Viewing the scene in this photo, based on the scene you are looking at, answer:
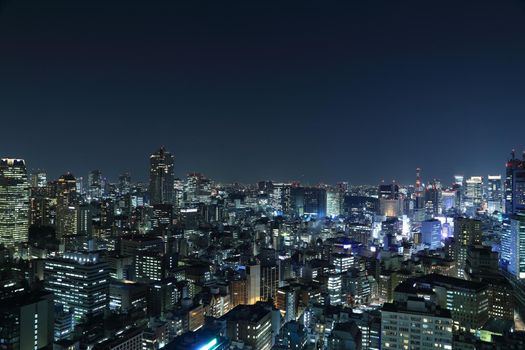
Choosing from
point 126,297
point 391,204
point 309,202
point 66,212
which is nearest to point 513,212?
point 391,204

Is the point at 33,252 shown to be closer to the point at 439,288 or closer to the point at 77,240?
the point at 77,240

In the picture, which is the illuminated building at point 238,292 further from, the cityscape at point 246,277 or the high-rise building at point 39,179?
the high-rise building at point 39,179

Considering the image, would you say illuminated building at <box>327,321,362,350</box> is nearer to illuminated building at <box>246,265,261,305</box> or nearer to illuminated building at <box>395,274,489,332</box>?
illuminated building at <box>395,274,489,332</box>

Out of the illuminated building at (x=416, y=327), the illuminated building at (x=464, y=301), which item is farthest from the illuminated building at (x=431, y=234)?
the illuminated building at (x=416, y=327)

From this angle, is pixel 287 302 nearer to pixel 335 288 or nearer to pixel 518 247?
pixel 335 288

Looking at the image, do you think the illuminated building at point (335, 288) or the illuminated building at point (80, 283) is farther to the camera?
the illuminated building at point (335, 288)

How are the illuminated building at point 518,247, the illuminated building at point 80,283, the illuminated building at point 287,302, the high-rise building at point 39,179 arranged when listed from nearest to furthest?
1. the illuminated building at point 80,283
2. the illuminated building at point 287,302
3. the illuminated building at point 518,247
4. the high-rise building at point 39,179

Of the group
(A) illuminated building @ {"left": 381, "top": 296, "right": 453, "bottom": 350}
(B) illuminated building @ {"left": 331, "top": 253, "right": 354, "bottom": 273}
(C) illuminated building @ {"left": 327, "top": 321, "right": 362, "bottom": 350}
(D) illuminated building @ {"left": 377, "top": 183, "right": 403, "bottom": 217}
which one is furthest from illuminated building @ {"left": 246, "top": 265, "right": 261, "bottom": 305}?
(D) illuminated building @ {"left": 377, "top": 183, "right": 403, "bottom": 217}

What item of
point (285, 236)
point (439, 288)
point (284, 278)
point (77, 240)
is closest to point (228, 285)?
point (284, 278)
